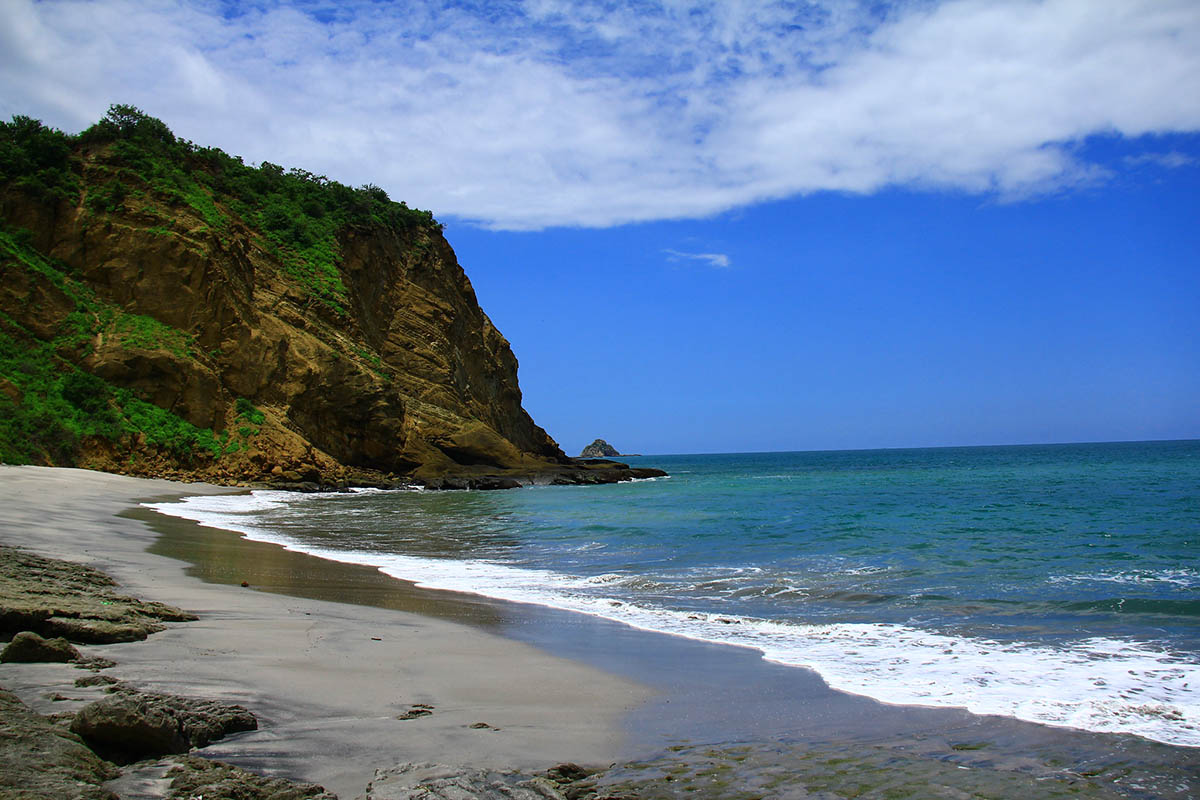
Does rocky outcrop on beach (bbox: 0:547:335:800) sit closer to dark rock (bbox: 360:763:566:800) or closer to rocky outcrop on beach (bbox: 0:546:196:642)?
dark rock (bbox: 360:763:566:800)

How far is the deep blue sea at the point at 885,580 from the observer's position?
19.2ft

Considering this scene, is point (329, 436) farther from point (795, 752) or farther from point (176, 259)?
point (795, 752)

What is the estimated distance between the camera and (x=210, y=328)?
34.1 metres

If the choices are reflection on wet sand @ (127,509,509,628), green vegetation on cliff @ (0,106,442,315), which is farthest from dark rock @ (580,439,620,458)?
reflection on wet sand @ (127,509,509,628)

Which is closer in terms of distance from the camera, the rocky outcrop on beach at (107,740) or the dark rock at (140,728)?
the rocky outcrop on beach at (107,740)

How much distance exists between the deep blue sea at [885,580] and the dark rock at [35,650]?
5.11m

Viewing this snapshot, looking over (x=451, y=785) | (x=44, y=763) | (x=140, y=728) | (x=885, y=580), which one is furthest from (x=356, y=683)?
(x=885, y=580)

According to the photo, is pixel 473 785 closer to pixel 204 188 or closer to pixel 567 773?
pixel 567 773

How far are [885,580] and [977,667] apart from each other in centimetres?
485

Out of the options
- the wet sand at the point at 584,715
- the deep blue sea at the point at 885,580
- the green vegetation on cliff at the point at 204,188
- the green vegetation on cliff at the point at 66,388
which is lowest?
the deep blue sea at the point at 885,580

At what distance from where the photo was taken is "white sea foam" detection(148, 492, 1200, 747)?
5.05 metres

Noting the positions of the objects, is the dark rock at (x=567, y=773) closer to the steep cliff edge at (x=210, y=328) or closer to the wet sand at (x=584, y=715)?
the wet sand at (x=584, y=715)

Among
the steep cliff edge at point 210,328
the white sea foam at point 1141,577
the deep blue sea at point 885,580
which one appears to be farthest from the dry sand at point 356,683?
the steep cliff edge at point 210,328

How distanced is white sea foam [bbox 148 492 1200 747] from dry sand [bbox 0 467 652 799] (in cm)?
183
